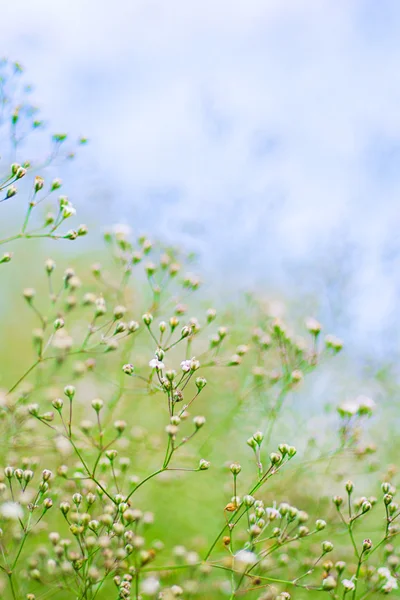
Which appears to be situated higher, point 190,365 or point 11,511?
point 190,365

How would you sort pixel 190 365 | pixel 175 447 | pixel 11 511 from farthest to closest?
1. pixel 175 447
2. pixel 190 365
3. pixel 11 511

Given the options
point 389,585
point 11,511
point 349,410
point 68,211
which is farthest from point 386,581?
point 68,211

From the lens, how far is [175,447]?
1965 millimetres

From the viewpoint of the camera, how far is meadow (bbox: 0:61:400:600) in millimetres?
1787

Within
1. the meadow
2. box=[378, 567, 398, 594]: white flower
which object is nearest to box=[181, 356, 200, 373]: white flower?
the meadow

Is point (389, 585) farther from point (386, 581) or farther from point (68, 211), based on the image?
point (68, 211)

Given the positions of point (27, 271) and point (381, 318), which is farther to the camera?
point (27, 271)

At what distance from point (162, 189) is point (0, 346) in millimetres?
1482

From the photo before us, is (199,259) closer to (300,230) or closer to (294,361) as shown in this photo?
(294,361)

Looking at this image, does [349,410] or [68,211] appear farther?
[349,410]

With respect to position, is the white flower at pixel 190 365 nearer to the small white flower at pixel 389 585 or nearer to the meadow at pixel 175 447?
the meadow at pixel 175 447

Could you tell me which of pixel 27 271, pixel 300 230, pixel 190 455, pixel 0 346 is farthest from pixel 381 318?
pixel 27 271

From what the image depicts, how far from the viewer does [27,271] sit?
15.3 ft

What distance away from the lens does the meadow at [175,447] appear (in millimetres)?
1787
